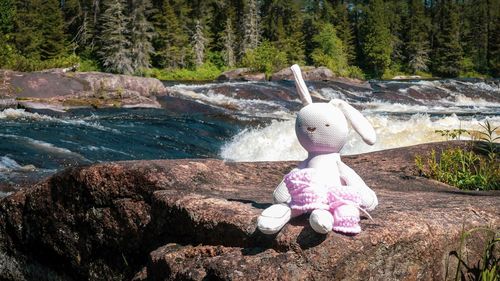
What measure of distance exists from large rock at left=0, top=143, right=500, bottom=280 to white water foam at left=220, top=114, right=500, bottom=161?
15.0 ft

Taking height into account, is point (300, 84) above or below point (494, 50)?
above

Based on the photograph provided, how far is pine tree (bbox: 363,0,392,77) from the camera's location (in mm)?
54531

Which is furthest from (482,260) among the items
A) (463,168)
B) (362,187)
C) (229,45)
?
(229,45)

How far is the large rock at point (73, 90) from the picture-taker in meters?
16.6

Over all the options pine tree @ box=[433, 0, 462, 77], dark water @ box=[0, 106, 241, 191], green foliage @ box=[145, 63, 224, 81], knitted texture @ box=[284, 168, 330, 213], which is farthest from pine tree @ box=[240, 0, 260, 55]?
knitted texture @ box=[284, 168, 330, 213]

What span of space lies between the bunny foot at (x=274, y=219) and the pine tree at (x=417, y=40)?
57467 millimetres

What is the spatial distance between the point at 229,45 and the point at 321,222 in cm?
4631

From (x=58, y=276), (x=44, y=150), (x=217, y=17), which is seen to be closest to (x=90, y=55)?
(x=217, y=17)

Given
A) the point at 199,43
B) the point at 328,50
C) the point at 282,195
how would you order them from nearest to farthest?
the point at 282,195 < the point at 199,43 < the point at 328,50

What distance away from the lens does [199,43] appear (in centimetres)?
4622

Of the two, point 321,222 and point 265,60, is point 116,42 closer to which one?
point 265,60

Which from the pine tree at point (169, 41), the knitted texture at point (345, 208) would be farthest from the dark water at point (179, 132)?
the pine tree at point (169, 41)

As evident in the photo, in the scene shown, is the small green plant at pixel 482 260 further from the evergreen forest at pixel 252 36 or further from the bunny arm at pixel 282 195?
the evergreen forest at pixel 252 36

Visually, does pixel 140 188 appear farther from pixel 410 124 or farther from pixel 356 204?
pixel 410 124
